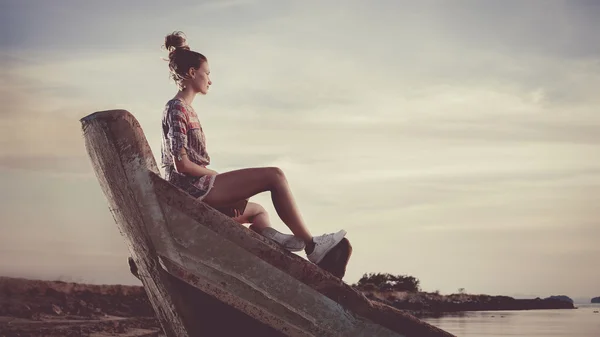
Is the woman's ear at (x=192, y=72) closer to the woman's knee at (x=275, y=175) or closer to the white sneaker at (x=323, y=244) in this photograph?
the woman's knee at (x=275, y=175)

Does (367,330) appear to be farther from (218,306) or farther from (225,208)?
(225,208)

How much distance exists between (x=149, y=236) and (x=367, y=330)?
1264 millimetres

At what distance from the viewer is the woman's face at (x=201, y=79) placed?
4.79m

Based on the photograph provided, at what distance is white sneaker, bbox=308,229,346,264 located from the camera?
437 centimetres

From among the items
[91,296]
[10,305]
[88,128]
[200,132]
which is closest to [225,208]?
[200,132]

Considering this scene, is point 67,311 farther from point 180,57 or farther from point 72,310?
point 180,57

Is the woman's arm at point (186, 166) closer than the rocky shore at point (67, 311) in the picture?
Yes

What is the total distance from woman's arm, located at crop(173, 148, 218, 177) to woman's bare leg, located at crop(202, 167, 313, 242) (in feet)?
0.37

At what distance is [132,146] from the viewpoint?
4.08 m

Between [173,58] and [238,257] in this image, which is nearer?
[238,257]

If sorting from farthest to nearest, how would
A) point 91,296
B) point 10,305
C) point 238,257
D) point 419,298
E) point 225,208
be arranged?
point 419,298 < point 91,296 < point 10,305 < point 225,208 < point 238,257

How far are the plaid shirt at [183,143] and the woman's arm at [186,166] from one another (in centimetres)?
3

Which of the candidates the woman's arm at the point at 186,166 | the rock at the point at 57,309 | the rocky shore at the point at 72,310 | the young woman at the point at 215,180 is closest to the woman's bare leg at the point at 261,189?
the young woman at the point at 215,180

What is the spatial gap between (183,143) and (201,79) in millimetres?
507
